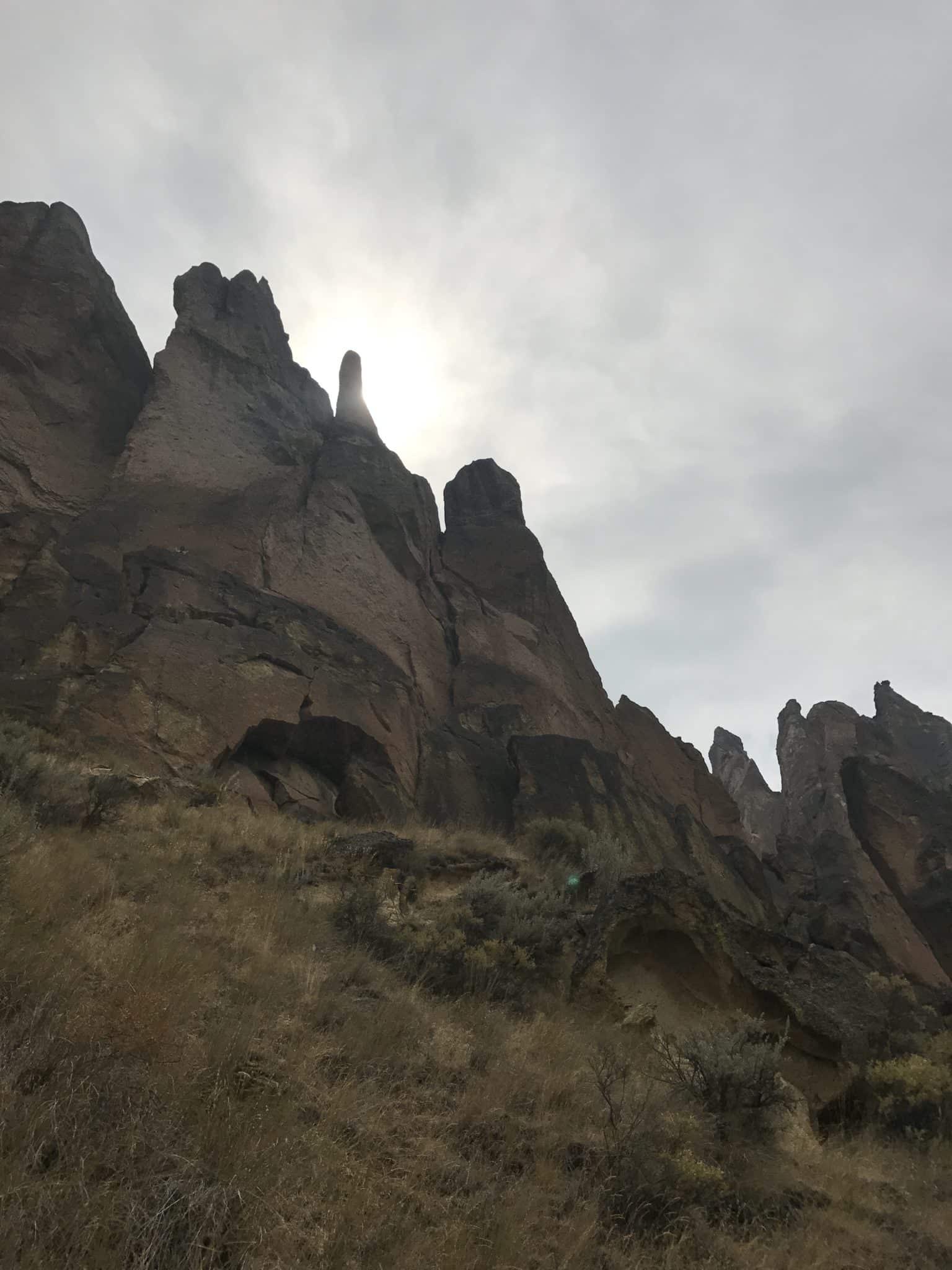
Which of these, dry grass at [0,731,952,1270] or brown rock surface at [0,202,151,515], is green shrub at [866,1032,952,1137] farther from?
brown rock surface at [0,202,151,515]

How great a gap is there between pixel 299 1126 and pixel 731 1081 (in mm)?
3614

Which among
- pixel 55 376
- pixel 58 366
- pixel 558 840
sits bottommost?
pixel 558 840

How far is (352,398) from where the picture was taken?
1184 inches

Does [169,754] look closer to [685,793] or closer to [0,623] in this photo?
[0,623]

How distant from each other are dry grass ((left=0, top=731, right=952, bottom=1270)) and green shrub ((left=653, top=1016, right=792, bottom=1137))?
0.92 feet

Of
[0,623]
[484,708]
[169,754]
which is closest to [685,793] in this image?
[484,708]

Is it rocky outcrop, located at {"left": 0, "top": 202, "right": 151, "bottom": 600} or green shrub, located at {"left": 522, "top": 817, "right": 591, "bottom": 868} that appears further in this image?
rocky outcrop, located at {"left": 0, "top": 202, "right": 151, "bottom": 600}

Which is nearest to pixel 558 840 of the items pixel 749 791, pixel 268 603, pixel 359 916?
pixel 359 916

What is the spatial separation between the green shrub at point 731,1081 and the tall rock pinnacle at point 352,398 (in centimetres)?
2471

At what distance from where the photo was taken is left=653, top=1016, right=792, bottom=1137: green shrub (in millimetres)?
5598

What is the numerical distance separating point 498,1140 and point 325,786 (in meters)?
10.7

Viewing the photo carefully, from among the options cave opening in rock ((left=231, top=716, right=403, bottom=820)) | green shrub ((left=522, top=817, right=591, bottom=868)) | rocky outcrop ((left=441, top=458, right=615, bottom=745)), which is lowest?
green shrub ((left=522, top=817, right=591, bottom=868))

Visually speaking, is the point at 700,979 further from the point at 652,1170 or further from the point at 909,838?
the point at 909,838

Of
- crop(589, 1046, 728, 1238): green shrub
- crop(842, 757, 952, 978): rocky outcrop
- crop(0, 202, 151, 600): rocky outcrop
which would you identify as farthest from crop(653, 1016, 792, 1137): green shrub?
crop(842, 757, 952, 978): rocky outcrop
